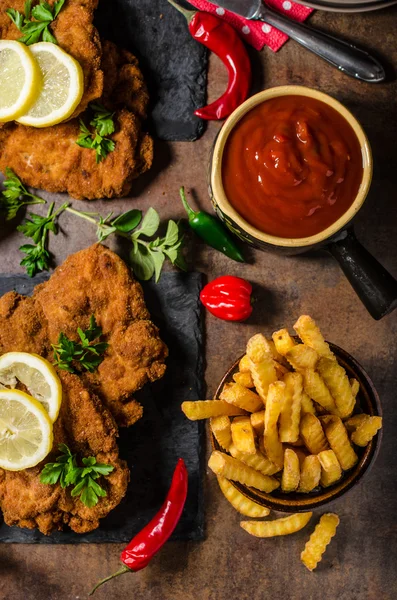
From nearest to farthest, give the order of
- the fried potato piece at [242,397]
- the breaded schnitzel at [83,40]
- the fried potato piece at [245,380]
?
the fried potato piece at [242,397] → the fried potato piece at [245,380] → the breaded schnitzel at [83,40]

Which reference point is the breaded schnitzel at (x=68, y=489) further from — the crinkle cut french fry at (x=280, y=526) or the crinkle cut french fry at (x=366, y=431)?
the crinkle cut french fry at (x=366, y=431)

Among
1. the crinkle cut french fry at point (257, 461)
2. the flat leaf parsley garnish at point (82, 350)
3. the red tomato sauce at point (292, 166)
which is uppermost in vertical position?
the red tomato sauce at point (292, 166)

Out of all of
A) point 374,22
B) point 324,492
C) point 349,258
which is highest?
point 374,22

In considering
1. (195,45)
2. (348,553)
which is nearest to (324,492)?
(348,553)

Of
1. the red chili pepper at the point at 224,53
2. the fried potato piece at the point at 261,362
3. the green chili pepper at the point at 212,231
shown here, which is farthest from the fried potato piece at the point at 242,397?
the red chili pepper at the point at 224,53

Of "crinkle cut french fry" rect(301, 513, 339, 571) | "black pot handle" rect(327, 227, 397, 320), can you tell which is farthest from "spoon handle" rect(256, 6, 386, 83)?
"crinkle cut french fry" rect(301, 513, 339, 571)

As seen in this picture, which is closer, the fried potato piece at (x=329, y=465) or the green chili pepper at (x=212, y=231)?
the fried potato piece at (x=329, y=465)

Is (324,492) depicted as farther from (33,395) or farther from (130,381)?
(33,395)

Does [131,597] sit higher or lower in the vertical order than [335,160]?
lower
